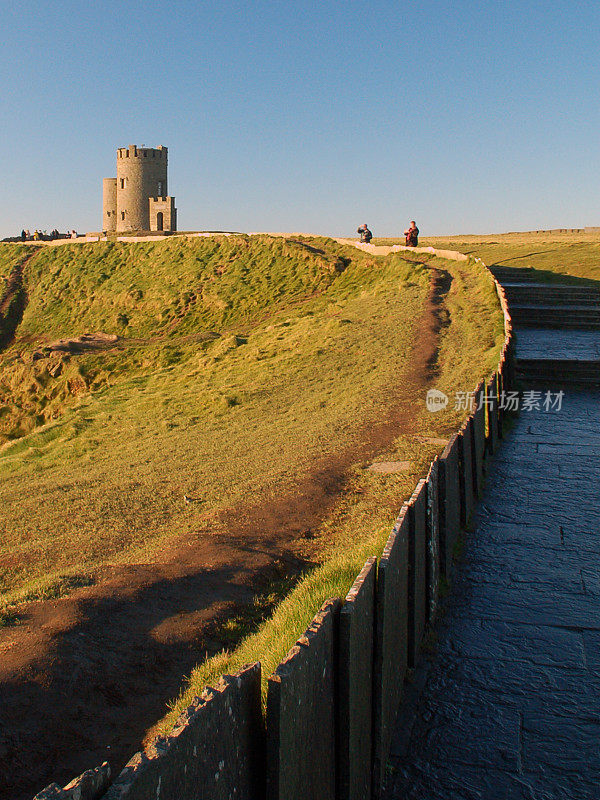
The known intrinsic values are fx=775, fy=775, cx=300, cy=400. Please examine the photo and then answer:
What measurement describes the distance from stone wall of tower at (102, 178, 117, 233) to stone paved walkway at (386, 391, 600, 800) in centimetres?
8039

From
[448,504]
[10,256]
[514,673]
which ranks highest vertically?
[10,256]

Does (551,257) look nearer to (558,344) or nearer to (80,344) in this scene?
(558,344)

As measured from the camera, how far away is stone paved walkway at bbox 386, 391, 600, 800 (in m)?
3.73

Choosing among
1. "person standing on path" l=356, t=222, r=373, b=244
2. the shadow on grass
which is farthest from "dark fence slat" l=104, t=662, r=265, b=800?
"person standing on path" l=356, t=222, r=373, b=244

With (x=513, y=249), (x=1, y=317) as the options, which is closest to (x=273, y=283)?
(x=513, y=249)

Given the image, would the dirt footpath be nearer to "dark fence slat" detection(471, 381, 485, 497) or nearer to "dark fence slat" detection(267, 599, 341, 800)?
"dark fence slat" detection(267, 599, 341, 800)

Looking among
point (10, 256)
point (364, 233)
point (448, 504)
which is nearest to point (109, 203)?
point (10, 256)

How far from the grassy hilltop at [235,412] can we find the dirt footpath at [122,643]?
275 mm

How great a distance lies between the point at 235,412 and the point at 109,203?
2826 inches

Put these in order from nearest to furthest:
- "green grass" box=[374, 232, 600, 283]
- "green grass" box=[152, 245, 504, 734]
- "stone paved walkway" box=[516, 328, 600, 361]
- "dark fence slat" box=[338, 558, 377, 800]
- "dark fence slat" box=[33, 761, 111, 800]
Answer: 1. "dark fence slat" box=[33, 761, 111, 800]
2. "dark fence slat" box=[338, 558, 377, 800]
3. "green grass" box=[152, 245, 504, 734]
4. "stone paved walkway" box=[516, 328, 600, 361]
5. "green grass" box=[374, 232, 600, 283]

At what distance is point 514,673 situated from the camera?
4.60 metres

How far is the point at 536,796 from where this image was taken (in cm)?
354

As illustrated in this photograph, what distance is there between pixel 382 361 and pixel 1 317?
35830 millimetres

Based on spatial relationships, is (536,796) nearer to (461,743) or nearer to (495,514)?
(461,743)
